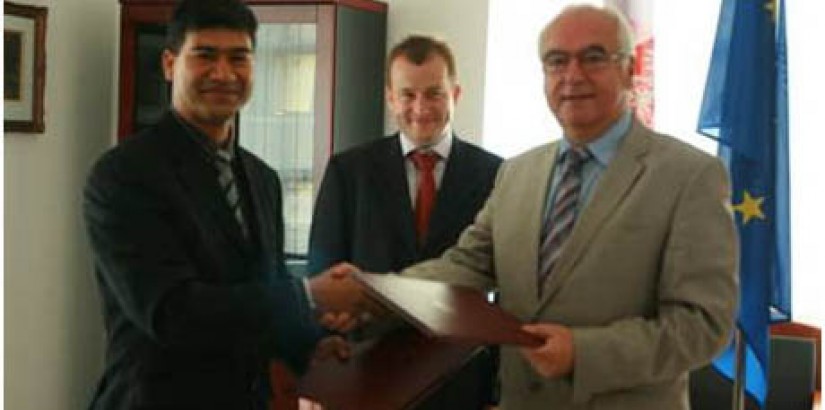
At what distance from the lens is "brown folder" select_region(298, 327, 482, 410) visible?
1543 millimetres

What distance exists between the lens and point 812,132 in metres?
3.24

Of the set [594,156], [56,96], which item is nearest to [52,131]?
[56,96]

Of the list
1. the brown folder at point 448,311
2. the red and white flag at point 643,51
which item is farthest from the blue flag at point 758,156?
the brown folder at point 448,311

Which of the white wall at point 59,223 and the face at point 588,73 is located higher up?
the face at point 588,73

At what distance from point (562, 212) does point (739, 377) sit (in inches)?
49.1

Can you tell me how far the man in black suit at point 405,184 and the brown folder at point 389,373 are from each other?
51 centimetres

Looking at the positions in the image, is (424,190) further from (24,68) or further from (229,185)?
(24,68)

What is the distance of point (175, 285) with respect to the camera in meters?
1.75

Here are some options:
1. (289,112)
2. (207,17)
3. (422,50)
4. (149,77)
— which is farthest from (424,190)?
(149,77)

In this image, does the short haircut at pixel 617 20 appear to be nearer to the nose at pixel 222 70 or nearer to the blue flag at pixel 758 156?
the nose at pixel 222 70

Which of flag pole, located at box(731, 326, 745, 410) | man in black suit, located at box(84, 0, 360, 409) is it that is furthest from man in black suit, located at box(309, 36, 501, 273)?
flag pole, located at box(731, 326, 745, 410)

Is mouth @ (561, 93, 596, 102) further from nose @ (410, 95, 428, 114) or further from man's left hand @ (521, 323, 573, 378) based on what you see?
nose @ (410, 95, 428, 114)

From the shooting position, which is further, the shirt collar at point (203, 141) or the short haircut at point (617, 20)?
the shirt collar at point (203, 141)

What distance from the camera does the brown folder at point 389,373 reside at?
1543 mm
